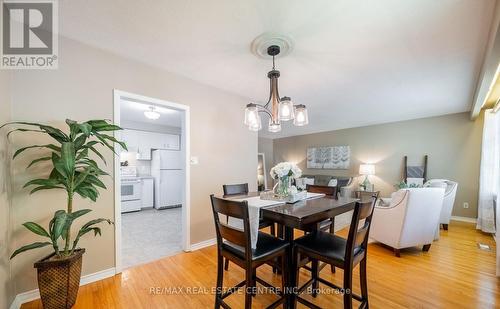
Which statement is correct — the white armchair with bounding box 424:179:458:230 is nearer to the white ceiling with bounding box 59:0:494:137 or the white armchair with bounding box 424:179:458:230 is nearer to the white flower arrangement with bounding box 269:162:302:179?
the white ceiling with bounding box 59:0:494:137

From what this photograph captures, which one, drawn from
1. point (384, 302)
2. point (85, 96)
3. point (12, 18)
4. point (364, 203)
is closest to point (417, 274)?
point (384, 302)

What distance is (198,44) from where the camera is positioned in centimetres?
196

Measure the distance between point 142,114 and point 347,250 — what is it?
4827mm

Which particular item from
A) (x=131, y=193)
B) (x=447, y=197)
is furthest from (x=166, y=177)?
(x=447, y=197)

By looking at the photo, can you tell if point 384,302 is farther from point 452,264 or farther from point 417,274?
point 452,264

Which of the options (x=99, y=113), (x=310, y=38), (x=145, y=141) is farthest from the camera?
(x=145, y=141)

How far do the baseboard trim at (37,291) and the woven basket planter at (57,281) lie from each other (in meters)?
0.35

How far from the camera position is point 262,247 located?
1467 mm

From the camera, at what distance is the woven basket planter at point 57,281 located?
4.83ft

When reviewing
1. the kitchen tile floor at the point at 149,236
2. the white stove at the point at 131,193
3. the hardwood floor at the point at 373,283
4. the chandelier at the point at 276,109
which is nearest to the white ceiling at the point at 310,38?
the chandelier at the point at 276,109

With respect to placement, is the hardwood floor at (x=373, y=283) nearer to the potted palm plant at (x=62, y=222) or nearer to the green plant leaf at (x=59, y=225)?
the potted palm plant at (x=62, y=222)

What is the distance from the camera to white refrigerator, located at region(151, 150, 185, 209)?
17.1 feet

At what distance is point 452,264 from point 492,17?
99.4 inches

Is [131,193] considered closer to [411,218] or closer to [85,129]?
[85,129]
